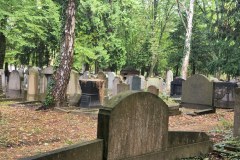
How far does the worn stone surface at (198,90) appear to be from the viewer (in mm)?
14266

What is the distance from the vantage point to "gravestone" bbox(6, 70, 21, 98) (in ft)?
60.0

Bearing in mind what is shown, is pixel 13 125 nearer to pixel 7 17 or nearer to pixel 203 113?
pixel 203 113

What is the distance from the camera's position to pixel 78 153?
14.2 feet

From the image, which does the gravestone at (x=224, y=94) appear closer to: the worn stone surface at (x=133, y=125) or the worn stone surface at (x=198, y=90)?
the worn stone surface at (x=198, y=90)

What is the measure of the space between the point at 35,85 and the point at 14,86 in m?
1.73

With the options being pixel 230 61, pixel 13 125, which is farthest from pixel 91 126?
pixel 230 61

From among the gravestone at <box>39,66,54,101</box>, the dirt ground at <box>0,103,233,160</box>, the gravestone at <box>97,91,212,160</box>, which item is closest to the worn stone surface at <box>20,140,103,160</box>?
the gravestone at <box>97,91,212,160</box>

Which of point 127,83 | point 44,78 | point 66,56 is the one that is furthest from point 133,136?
point 127,83

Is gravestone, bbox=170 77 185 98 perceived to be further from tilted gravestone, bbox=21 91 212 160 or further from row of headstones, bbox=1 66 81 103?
tilted gravestone, bbox=21 91 212 160

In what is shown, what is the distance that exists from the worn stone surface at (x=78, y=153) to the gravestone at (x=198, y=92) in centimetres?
1036

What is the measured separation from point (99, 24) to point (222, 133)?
803 inches

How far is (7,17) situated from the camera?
20.1 meters

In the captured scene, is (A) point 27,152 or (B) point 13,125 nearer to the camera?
(A) point 27,152

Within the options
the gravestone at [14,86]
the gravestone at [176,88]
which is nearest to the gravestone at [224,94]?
the gravestone at [176,88]
